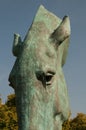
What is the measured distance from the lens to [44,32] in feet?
16.1

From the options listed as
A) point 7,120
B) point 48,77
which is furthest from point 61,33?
point 7,120

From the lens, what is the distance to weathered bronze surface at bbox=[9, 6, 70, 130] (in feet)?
14.5

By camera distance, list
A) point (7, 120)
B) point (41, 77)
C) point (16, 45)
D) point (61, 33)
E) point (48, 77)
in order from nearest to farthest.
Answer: point (41, 77) < point (48, 77) < point (61, 33) < point (16, 45) < point (7, 120)

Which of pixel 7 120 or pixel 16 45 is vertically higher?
pixel 7 120

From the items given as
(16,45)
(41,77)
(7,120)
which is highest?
(7,120)

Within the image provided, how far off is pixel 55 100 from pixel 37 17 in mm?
1068

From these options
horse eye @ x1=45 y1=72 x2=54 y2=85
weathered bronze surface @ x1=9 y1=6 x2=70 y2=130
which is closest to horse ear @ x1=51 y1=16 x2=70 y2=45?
weathered bronze surface @ x1=9 y1=6 x2=70 y2=130

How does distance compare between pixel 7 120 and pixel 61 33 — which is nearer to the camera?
pixel 61 33

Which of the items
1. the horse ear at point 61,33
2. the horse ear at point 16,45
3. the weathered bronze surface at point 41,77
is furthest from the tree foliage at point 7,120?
the horse ear at point 61,33

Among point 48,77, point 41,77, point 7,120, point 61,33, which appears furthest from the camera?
point 7,120

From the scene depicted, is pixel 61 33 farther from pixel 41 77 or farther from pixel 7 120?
pixel 7 120

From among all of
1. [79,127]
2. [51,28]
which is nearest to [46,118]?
[51,28]

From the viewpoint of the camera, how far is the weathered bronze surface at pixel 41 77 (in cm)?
442

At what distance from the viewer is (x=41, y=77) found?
4.56 metres
